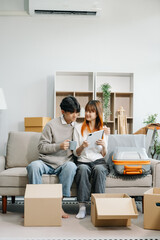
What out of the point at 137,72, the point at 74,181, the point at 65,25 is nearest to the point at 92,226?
the point at 74,181

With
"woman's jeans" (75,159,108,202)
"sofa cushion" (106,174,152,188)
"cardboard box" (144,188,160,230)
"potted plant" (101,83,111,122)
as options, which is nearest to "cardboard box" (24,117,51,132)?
"potted plant" (101,83,111,122)

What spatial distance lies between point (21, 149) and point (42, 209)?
3.33 feet

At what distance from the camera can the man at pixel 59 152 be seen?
2.79 m

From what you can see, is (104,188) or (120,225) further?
(104,188)

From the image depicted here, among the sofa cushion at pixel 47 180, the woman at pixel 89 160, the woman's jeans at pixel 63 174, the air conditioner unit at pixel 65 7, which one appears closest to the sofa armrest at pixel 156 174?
the sofa cushion at pixel 47 180

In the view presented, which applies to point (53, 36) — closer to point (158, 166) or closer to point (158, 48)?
point (158, 48)

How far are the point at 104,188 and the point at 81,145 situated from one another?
43cm

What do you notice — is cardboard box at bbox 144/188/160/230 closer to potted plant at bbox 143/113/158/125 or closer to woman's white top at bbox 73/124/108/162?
woman's white top at bbox 73/124/108/162

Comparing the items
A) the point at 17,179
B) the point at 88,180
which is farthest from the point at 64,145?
the point at 17,179

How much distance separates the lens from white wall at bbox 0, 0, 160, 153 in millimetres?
4863

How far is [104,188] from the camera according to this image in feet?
9.23

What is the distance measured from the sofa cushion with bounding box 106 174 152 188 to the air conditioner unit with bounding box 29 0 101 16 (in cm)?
279

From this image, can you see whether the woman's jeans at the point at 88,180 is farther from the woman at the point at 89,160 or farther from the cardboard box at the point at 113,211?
the cardboard box at the point at 113,211

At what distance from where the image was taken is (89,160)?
301 centimetres
